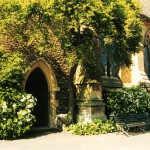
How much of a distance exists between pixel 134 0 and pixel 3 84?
644cm

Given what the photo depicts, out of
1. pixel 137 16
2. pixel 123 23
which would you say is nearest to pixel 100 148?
pixel 123 23

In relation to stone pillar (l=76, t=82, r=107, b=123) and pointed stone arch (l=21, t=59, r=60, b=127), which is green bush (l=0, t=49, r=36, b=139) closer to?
pointed stone arch (l=21, t=59, r=60, b=127)

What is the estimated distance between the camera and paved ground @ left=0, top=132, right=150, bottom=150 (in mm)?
10266

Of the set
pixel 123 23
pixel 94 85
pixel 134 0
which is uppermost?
pixel 134 0

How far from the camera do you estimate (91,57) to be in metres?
13.7

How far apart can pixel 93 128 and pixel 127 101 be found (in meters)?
2.60

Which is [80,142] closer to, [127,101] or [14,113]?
[14,113]

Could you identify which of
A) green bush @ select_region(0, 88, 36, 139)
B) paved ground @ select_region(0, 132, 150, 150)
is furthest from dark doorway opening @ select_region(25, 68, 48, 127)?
green bush @ select_region(0, 88, 36, 139)

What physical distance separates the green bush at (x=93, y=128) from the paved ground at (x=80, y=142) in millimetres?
437

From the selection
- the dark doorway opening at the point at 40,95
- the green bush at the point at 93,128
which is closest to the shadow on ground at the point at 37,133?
the green bush at the point at 93,128

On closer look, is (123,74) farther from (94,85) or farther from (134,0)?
(134,0)

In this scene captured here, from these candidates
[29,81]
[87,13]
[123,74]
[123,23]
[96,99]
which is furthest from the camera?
[123,74]

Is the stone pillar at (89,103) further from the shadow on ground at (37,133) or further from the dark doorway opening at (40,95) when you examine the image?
the dark doorway opening at (40,95)

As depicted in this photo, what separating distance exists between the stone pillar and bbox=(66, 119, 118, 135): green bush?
561 millimetres
